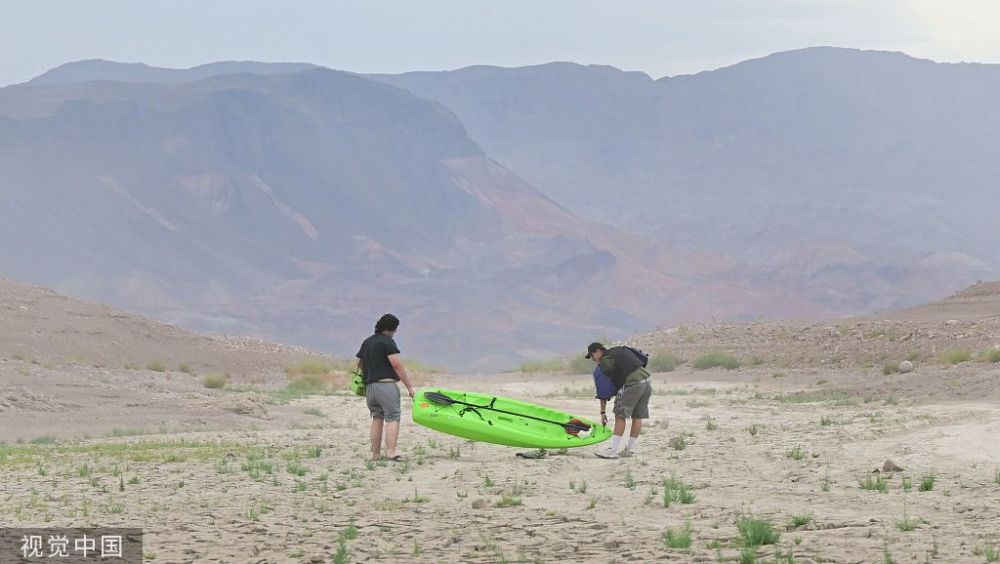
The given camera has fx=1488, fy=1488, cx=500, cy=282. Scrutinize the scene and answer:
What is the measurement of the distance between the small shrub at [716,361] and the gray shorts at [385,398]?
88.9 ft

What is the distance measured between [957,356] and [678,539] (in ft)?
83.9

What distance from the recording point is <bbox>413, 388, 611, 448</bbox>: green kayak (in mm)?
18031

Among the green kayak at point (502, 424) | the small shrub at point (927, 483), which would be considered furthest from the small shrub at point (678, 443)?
the small shrub at point (927, 483)

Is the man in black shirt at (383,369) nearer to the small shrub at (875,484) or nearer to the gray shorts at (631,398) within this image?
the gray shorts at (631,398)

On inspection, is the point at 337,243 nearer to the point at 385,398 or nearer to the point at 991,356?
the point at 991,356

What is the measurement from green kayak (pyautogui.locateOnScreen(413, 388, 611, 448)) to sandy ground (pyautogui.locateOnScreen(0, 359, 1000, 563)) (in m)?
0.34

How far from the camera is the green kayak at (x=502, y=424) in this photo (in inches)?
710

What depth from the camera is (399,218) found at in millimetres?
165625

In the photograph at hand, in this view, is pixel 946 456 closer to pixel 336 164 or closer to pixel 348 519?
pixel 348 519

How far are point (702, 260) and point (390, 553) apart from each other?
163 meters

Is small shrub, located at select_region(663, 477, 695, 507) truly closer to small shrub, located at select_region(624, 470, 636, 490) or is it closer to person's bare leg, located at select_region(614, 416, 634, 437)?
small shrub, located at select_region(624, 470, 636, 490)

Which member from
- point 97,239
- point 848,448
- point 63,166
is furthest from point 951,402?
point 63,166

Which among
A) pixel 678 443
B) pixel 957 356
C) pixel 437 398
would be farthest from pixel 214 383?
pixel 678 443

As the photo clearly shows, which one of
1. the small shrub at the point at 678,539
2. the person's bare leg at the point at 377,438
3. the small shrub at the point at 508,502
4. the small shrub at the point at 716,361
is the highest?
the small shrub at the point at 716,361
